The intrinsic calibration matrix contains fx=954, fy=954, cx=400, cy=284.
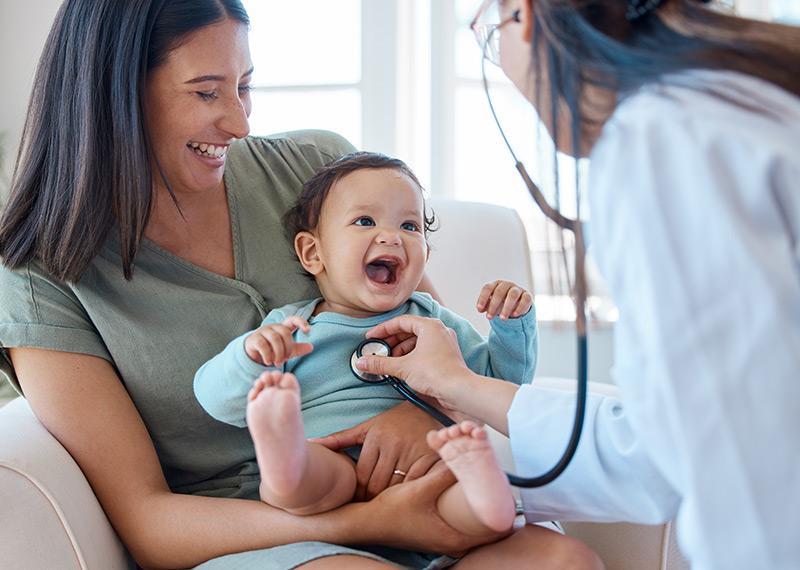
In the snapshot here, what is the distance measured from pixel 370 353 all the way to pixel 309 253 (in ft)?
0.79

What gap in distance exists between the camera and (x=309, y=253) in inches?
62.3

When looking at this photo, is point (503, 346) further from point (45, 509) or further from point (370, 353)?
point (45, 509)

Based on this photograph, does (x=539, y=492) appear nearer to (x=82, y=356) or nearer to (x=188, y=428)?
(x=188, y=428)

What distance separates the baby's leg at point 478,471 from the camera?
1.08 m

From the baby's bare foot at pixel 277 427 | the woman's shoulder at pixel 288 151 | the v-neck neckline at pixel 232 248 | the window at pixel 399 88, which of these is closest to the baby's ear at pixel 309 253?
the v-neck neckline at pixel 232 248

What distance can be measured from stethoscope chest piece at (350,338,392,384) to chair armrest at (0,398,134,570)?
420 mm

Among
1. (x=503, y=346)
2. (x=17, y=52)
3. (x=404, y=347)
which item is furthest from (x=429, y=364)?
(x=17, y=52)

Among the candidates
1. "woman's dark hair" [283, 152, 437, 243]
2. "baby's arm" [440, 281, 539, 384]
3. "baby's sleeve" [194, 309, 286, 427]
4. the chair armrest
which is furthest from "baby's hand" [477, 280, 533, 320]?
the chair armrest

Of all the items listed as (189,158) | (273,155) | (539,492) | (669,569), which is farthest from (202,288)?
(669,569)

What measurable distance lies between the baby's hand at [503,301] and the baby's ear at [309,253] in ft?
0.91

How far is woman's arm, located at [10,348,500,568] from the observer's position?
52.9 inches

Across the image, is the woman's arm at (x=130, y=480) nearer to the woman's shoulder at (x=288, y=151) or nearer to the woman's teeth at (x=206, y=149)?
the woman's teeth at (x=206, y=149)

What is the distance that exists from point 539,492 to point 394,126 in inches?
86.5

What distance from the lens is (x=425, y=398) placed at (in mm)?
1464
